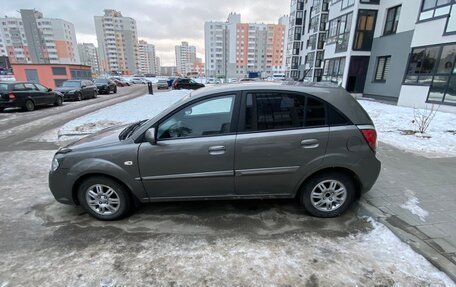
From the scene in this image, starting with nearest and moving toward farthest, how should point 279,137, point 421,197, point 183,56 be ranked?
1. point 279,137
2. point 421,197
3. point 183,56

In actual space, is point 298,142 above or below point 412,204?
above

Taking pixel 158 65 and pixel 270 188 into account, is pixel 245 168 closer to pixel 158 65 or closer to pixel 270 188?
pixel 270 188

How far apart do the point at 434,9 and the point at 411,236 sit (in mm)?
13932

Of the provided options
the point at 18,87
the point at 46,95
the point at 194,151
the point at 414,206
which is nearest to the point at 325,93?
the point at 194,151

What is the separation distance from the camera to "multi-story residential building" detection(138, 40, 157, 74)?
12078 cm

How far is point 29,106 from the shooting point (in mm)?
13102

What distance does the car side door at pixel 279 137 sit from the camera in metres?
2.95

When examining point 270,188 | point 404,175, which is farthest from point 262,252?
point 404,175

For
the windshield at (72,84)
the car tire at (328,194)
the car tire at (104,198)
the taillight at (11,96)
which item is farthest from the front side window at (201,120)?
the windshield at (72,84)

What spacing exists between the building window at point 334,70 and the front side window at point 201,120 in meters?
18.8

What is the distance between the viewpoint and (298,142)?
2.95 meters

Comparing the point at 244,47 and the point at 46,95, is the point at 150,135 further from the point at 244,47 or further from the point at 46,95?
the point at 244,47

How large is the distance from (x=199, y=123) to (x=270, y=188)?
4.00 feet

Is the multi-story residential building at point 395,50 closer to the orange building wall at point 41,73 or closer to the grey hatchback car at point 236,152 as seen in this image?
the grey hatchback car at point 236,152
